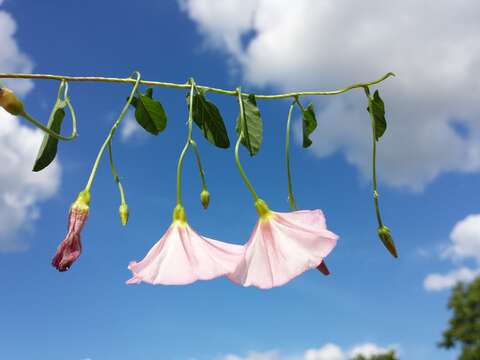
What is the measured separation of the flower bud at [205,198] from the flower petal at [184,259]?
18cm

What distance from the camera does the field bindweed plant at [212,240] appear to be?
1.11 meters

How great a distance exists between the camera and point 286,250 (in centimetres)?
119

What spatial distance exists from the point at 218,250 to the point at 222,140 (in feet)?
1.49

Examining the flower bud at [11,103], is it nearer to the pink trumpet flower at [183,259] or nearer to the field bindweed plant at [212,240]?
the field bindweed plant at [212,240]

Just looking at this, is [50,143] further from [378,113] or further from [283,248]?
[378,113]

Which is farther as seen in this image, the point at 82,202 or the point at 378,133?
the point at 378,133

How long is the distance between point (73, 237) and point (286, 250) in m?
0.45

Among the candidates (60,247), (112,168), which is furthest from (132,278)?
(112,168)

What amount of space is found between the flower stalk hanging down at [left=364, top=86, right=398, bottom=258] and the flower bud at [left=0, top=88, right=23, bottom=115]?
0.84m

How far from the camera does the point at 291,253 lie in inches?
46.5

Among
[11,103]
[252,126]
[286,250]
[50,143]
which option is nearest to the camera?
[11,103]

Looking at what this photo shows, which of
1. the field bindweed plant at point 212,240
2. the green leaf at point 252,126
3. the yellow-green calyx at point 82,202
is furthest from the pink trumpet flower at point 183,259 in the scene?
the green leaf at point 252,126

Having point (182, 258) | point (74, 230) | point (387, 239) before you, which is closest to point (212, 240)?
point (182, 258)

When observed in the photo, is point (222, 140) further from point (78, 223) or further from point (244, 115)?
point (78, 223)
